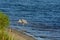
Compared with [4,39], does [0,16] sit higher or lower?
higher

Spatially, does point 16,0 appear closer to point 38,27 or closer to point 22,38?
point 38,27

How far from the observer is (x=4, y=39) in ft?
21.5

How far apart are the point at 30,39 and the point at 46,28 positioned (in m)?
3.50

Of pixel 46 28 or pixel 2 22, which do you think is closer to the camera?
pixel 2 22

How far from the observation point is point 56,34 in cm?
1150

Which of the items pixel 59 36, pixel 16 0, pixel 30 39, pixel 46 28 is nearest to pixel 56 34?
pixel 59 36

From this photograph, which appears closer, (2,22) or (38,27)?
(2,22)

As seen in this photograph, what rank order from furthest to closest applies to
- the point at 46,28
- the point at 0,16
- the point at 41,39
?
the point at 46,28, the point at 41,39, the point at 0,16

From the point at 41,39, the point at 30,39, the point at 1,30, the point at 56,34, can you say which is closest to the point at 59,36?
the point at 56,34

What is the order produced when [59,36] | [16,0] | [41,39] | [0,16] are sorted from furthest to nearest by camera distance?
[16,0] → [59,36] → [41,39] → [0,16]

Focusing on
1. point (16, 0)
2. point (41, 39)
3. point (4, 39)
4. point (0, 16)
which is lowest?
point (16, 0)

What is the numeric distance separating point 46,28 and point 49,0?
54.4 feet

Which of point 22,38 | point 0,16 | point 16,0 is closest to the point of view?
point 0,16

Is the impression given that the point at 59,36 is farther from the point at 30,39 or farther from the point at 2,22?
the point at 2,22
